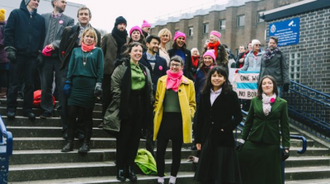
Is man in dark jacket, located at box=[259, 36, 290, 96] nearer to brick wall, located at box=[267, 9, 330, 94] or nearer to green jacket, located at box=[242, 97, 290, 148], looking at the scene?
brick wall, located at box=[267, 9, 330, 94]

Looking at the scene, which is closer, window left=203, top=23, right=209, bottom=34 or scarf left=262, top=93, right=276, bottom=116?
scarf left=262, top=93, right=276, bottom=116

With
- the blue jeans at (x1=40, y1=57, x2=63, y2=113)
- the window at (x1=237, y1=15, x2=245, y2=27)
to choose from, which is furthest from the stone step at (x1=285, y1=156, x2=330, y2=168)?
the window at (x1=237, y1=15, x2=245, y2=27)

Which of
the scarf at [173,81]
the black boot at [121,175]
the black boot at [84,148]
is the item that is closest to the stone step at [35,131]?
the black boot at [84,148]

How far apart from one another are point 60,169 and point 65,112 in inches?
41.7

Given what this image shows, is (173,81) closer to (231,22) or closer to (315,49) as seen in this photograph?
(315,49)

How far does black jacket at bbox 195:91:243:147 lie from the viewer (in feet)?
15.8

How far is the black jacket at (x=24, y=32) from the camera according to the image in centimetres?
588

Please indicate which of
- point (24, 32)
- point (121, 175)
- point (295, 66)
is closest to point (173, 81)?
point (121, 175)

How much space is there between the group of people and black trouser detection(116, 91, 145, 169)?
0.01m

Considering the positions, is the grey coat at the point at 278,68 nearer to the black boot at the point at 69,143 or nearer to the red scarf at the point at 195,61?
the red scarf at the point at 195,61

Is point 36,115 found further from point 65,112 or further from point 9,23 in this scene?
point 9,23

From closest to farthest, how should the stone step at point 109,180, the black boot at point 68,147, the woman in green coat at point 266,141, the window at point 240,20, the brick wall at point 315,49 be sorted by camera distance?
1. the stone step at point 109,180
2. the woman in green coat at point 266,141
3. the black boot at point 68,147
4. the brick wall at point 315,49
5. the window at point 240,20

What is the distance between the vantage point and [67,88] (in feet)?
17.2

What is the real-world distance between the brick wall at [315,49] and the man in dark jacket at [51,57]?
6698 mm
